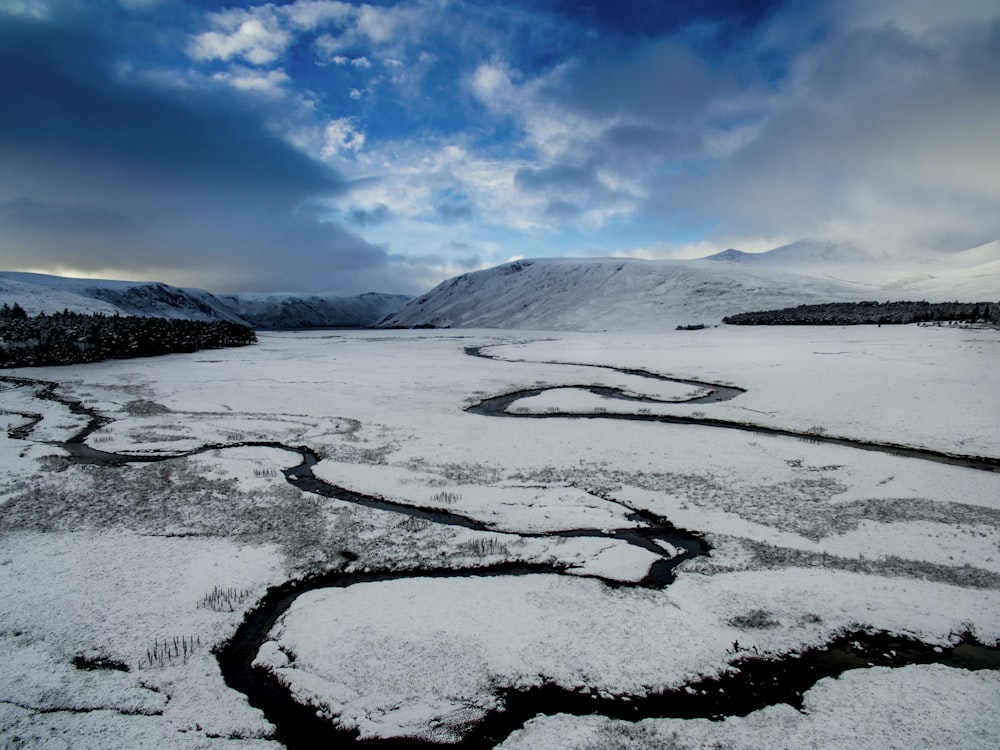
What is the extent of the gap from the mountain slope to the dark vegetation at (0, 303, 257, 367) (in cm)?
6357

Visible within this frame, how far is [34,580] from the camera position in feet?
25.7

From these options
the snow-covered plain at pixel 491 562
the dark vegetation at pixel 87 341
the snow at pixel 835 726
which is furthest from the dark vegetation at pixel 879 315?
the dark vegetation at pixel 87 341

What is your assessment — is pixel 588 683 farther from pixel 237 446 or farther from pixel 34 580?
pixel 237 446

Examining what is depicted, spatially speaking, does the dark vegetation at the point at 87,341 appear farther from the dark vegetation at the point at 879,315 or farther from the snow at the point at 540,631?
the dark vegetation at the point at 879,315

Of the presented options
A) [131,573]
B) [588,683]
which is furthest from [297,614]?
[588,683]

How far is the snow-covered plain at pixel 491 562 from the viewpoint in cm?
540

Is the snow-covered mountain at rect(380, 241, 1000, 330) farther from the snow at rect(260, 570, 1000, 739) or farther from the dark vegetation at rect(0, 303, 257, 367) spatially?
the snow at rect(260, 570, 1000, 739)

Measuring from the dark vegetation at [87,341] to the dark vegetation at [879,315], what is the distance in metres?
65.9

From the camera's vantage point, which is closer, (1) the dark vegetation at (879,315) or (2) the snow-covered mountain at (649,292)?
(1) the dark vegetation at (879,315)

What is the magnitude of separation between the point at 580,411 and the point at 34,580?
15498 millimetres

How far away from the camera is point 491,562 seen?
8445mm

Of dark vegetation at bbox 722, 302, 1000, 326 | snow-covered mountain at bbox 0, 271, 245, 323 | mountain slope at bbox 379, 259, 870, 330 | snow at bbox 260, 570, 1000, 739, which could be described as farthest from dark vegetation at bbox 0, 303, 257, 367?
dark vegetation at bbox 722, 302, 1000, 326

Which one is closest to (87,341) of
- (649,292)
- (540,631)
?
(540,631)

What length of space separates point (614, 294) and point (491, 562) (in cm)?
12045
